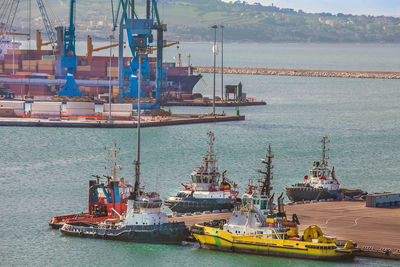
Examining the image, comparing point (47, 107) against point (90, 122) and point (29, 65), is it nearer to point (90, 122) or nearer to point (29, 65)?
point (90, 122)

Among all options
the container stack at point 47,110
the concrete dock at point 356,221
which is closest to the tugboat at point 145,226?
the concrete dock at point 356,221

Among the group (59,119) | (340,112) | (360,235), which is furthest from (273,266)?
(340,112)

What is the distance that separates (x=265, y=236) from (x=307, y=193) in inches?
616

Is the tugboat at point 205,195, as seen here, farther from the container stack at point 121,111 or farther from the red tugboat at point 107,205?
the container stack at point 121,111

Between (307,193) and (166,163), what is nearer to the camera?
(307,193)

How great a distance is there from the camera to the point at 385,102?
178625mm

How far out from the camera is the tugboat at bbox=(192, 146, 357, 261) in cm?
5634

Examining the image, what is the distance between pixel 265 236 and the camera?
57.8 meters

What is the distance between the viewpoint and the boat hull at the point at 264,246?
56188mm

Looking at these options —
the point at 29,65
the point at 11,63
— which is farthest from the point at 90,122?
the point at 11,63

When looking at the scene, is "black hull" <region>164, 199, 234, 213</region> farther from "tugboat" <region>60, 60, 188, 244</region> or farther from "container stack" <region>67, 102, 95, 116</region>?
"container stack" <region>67, 102, 95, 116</region>

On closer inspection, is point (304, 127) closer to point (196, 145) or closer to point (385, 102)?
point (196, 145)

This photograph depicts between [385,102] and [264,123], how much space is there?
4811cm

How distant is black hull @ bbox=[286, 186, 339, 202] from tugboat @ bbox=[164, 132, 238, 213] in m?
5.67
